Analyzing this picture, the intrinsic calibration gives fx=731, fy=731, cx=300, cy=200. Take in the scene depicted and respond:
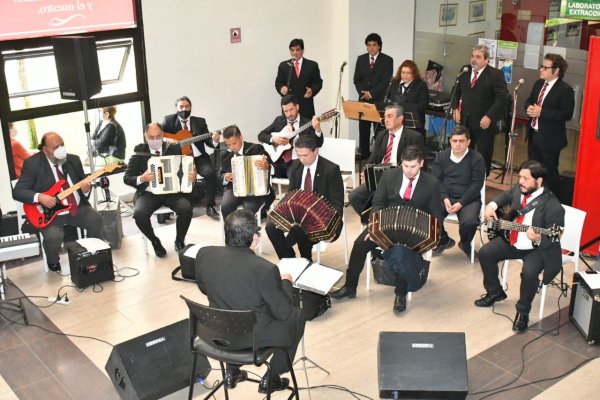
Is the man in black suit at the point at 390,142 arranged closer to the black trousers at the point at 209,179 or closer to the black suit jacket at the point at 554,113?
the black suit jacket at the point at 554,113

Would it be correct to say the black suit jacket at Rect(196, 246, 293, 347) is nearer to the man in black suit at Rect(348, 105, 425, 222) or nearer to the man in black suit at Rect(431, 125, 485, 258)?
the man in black suit at Rect(431, 125, 485, 258)

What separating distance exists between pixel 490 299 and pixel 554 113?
261 cm

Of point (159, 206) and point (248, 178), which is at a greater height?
point (248, 178)

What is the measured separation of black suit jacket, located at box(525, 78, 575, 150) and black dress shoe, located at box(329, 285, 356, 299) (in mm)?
3049

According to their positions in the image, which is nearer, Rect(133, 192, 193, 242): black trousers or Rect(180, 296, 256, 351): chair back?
Rect(180, 296, 256, 351): chair back

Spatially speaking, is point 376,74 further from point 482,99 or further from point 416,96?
point 482,99

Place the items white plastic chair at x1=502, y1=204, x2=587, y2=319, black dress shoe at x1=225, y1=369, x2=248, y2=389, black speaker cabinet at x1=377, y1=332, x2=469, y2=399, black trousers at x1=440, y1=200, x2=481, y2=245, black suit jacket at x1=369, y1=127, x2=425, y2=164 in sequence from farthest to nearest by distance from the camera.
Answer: black suit jacket at x1=369, y1=127, x2=425, y2=164 → black trousers at x1=440, y1=200, x2=481, y2=245 → white plastic chair at x1=502, y1=204, x2=587, y2=319 → black speaker cabinet at x1=377, y1=332, x2=469, y2=399 → black dress shoe at x1=225, y1=369, x2=248, y2=389

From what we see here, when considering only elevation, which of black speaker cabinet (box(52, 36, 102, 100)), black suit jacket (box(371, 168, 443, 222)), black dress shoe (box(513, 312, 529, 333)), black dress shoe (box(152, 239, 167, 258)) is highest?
black speaker cabinet (box(52, 36, 102, 100))

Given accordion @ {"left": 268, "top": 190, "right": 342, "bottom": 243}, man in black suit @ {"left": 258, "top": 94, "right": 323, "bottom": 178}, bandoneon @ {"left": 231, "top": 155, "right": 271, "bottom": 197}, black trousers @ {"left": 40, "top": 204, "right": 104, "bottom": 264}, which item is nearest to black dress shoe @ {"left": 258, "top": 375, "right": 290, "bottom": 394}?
accordion @ {"left": 268, "top": 190, "right": 342, "bottom": 243}

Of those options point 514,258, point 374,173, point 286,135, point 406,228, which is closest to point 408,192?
point 406,228

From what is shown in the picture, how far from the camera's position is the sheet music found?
518 centimetres

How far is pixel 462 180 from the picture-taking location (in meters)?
6.86

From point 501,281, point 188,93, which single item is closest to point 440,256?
point 501,281

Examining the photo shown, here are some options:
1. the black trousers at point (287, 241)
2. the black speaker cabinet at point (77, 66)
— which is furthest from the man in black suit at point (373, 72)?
the black speaker cabinet at point (77, 66)
